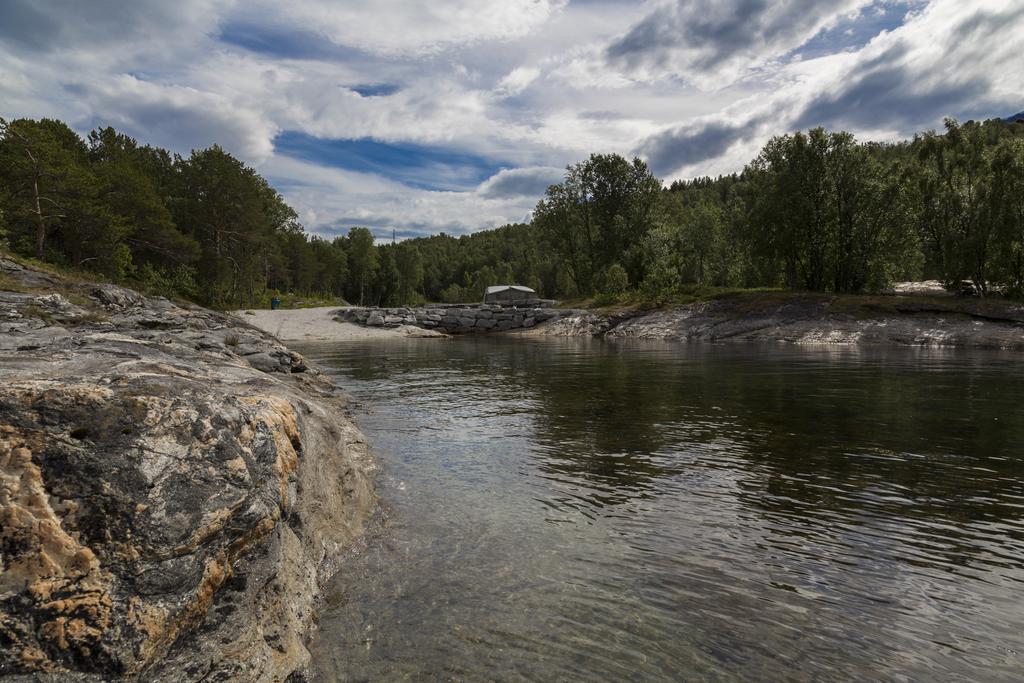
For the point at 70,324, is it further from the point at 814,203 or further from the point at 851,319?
the point at 814,203

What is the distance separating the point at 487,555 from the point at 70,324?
17.1 m

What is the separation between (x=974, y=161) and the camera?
50531 millimetres

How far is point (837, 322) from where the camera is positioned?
4756cm

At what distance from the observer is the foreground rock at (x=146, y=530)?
3635 millimetres

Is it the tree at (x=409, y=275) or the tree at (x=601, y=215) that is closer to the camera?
the tree at (x=601, y=215)

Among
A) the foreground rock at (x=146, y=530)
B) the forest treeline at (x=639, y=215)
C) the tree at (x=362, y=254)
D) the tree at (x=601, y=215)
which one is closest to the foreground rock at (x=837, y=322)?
the forest treeline at (x=639, y=215)

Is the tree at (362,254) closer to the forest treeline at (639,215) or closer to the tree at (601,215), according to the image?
the forest treeline at (639,215)

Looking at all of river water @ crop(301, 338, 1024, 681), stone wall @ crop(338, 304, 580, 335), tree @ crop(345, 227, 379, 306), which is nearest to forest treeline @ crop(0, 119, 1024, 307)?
stone wall @ crop(338, 304, 580, 335)

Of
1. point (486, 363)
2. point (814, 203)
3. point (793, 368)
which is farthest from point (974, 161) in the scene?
point (486, 363)

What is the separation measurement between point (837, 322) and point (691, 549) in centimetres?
4849

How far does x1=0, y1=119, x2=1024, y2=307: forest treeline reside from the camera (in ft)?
141

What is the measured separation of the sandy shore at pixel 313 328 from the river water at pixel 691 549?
46.8m

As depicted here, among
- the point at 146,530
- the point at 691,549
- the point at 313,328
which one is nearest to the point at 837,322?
the point at 691,549

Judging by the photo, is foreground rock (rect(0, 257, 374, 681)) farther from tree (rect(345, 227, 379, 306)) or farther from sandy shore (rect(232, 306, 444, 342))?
tree (rect(345, 227, 379, 306))
